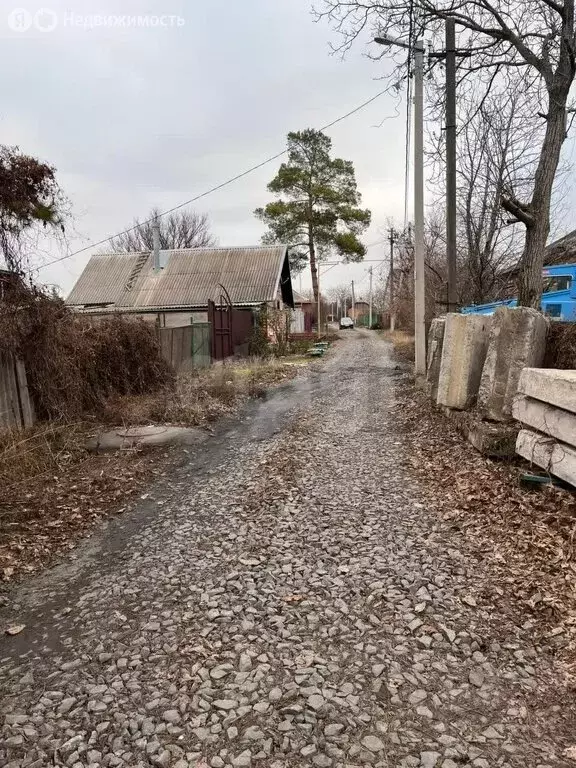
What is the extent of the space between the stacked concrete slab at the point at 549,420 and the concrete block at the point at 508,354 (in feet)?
2.50

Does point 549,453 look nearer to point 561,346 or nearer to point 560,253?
point 561,346

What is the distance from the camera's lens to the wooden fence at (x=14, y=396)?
6.79m

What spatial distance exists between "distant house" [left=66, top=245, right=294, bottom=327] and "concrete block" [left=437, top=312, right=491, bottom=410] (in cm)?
1782

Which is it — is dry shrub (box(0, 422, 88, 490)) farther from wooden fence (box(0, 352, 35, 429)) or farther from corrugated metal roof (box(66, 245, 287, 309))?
corrugated metal roof (box(66, 245, 287, 309))

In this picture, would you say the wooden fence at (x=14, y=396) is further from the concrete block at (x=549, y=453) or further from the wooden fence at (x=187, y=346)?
the concrete block at (x=549, y=453)

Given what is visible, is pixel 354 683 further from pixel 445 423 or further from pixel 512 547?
pixel 445 423

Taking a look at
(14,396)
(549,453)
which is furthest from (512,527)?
(14,396)

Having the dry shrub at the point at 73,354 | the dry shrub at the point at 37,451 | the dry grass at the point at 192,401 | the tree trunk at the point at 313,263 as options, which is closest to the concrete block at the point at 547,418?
the dry shrub at the point at 37,451

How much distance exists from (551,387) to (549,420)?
29 cm

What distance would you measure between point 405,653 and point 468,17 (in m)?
9.04

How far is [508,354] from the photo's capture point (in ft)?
18.6

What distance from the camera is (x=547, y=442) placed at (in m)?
4.27

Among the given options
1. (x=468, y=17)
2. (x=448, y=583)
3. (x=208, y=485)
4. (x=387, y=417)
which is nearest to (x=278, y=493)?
(x=208, y=485)

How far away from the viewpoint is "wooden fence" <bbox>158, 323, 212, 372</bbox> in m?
13.6
